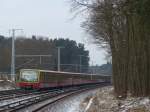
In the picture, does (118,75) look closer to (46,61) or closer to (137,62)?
(137,62)

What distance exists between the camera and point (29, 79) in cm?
6334

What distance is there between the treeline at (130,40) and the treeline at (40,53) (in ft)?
254

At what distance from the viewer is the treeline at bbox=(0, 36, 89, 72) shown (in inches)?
5063

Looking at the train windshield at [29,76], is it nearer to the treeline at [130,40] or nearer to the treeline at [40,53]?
the treeline at [130,40]

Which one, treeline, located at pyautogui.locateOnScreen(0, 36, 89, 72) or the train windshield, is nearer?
the train windshield

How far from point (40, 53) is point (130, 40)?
110m

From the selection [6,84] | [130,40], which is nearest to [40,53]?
[6,84]

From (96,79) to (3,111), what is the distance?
71796mm

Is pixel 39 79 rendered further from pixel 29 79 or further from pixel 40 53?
pixel 40 53

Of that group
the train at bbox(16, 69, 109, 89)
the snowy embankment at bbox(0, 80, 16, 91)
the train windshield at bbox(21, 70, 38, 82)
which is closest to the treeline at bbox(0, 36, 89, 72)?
the snowy embankment at bbox(0, 80, 16, 91)

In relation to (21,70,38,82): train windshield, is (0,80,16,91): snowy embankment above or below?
below

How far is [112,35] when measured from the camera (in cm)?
Answer: 4150

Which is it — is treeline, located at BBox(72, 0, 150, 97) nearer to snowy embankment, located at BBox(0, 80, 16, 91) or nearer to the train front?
the train front

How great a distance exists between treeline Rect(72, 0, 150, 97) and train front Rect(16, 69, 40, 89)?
21622 millimetres
